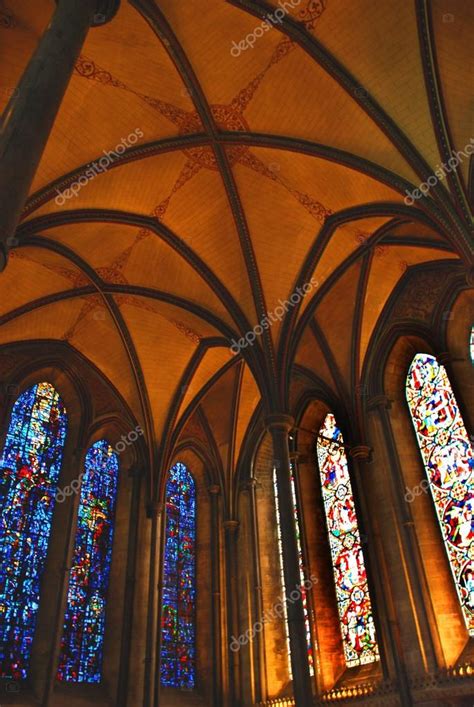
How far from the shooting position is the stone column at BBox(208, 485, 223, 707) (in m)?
14.4

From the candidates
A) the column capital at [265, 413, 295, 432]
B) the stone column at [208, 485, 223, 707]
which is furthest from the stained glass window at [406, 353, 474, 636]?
the stone column at [208, 485, 223, 707]

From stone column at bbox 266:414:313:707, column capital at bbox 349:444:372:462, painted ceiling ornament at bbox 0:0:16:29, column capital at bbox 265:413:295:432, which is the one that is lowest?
stone column at bbox 266:414:313:707

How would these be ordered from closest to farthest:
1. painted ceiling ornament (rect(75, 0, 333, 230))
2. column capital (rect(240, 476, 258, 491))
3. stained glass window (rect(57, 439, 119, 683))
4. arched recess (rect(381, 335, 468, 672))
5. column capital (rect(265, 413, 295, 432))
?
painted ceiling ornament (rect(75, 0, 333, 230)) < arched recess (rect(381, 335, 468, 672)) < column capital (rect(265, 413, 295, 432)) < stained glass window (rect(57, 439, 119, 683)) < column capital (rect(240, 476, 258, 491))

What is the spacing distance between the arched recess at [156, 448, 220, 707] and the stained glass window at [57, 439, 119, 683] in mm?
1273

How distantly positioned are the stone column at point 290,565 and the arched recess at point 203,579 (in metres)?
4.41

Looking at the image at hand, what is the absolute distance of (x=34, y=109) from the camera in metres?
5.56

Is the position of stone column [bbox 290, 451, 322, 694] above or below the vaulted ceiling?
below

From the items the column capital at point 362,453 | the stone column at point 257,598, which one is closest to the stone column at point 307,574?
the stone column at point 257,598

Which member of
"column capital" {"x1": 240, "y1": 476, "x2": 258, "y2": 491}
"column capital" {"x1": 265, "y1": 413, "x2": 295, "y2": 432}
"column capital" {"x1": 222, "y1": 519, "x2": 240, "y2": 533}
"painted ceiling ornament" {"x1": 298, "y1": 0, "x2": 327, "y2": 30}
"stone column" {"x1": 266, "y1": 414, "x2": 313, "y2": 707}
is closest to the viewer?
"painted ceiling ornament" {"x1": 298, "y1": 0, "x2": 327, "y2": 30}

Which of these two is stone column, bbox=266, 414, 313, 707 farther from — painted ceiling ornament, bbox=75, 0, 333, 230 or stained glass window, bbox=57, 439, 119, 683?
stained glass window, bbox=57, 439, 119, 683

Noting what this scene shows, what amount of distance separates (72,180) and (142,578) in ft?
28.8

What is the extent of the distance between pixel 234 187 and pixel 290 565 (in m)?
7.32

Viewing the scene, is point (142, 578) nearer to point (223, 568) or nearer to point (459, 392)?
point (223, 568)

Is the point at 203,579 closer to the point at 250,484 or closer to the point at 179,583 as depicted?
the point at 179,583
